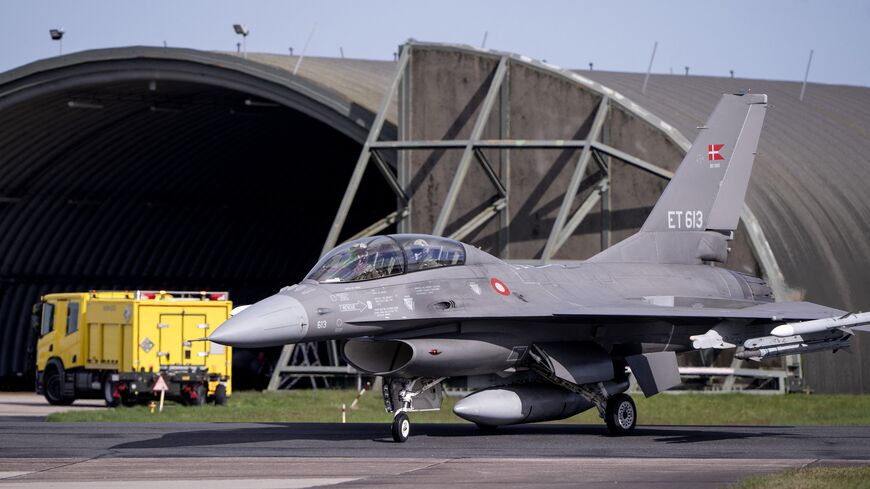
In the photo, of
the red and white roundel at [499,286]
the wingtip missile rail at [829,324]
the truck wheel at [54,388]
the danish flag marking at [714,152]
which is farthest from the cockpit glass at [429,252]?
the truck wheel at [54,388]

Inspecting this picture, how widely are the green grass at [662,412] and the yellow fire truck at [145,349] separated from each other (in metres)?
1.86

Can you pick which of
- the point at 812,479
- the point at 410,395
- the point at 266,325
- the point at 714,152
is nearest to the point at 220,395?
the point at 410,395

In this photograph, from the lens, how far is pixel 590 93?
102 feet

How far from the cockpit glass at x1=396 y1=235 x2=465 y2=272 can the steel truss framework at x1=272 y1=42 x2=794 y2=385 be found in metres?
10.7

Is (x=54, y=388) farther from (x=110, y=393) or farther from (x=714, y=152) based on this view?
(x=714, y=152)

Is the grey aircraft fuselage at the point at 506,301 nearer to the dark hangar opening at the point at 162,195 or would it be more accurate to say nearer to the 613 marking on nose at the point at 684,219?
the 613 marking on nose at the point at 684,219

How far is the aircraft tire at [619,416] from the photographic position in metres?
19.7

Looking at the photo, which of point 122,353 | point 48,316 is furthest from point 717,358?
point 48,316

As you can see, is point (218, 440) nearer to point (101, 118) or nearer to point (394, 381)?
point (394, 381)

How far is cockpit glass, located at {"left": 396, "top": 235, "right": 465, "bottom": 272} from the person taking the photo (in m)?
18.4

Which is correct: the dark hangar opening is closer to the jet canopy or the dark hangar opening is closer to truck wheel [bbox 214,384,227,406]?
truck wheel [bbox 214,384,227,406]

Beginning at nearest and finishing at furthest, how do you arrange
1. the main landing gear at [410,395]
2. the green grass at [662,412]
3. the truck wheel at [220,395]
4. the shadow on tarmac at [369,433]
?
the main landing gear at [410,395], the shadow on tarmac at [369,433], the green grass at [662,412], the truck wheel at [220,395]

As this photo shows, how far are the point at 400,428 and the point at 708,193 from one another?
780 centimetres

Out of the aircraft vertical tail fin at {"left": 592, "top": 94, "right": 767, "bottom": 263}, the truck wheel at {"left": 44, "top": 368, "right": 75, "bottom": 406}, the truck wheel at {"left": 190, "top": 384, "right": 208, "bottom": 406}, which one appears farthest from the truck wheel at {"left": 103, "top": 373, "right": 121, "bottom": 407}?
the aircraft vertical tail fin at {"left": 592, "top": 94, "right": 767, "bottom": 263}
